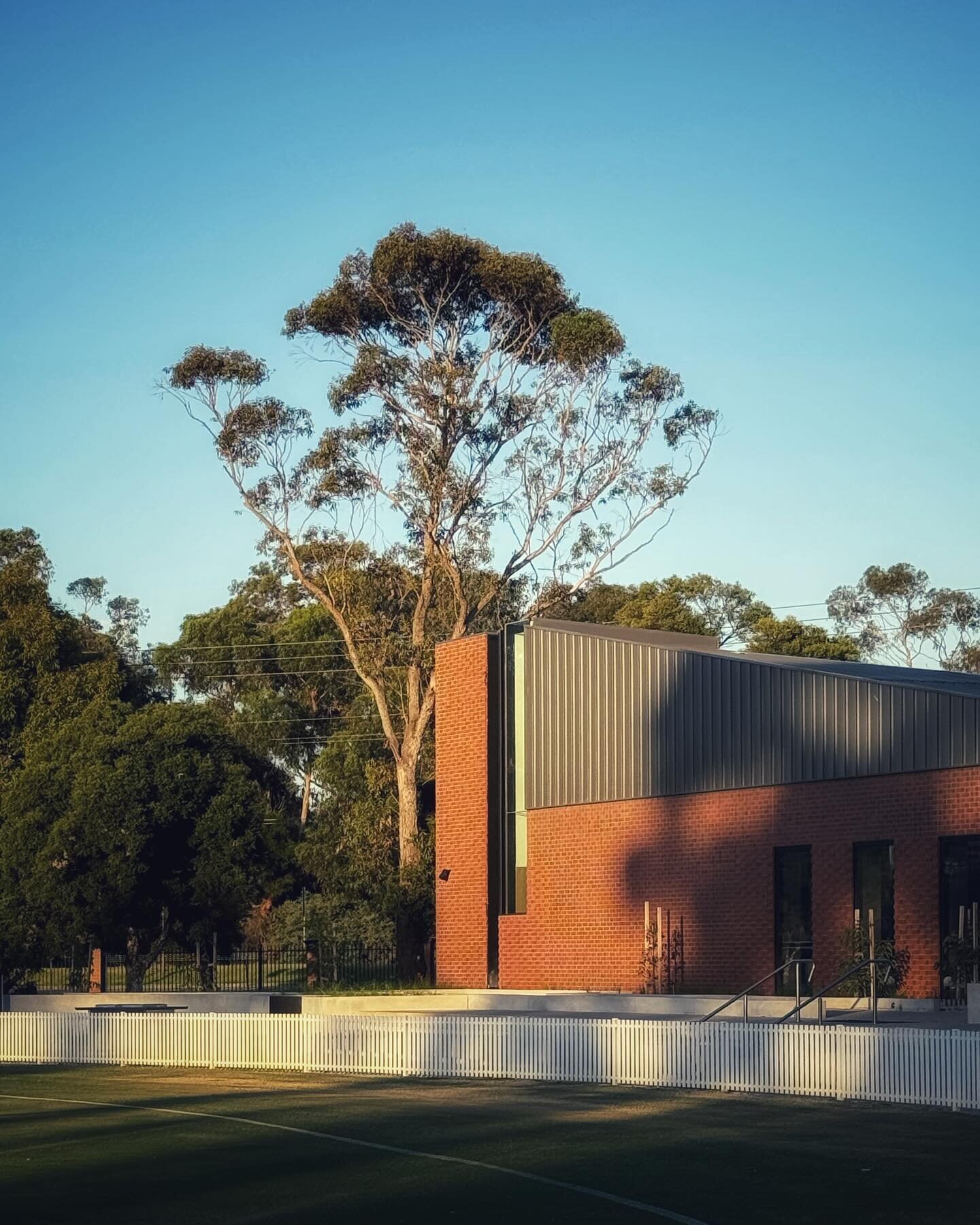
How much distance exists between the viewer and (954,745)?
30297 mm

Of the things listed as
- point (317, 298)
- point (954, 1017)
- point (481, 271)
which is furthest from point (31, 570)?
point (954, 1017)

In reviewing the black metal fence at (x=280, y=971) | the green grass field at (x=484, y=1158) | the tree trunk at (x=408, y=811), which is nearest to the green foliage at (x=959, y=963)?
the green grass field at (x=484, y=1158)

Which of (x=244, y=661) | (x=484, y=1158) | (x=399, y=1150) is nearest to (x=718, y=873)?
(x=399, y=1150)

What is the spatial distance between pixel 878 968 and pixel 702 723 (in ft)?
22.3

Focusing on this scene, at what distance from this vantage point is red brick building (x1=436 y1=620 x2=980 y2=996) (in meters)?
31.0

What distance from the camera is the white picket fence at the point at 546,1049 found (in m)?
20.9

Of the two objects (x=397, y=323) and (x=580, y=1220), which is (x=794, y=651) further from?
(x=580, y=1220)

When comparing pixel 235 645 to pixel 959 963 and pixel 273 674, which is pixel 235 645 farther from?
pixel 959 963

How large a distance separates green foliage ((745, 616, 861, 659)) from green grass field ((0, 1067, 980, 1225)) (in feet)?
162

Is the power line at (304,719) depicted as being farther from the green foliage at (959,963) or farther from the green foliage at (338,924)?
the green foliage at (959,963)

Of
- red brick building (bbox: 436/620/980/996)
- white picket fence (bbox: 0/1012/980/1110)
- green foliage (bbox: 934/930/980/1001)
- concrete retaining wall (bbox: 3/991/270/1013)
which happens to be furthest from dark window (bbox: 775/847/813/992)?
concrete retaining wall (bbox: 3/991/270/1013)

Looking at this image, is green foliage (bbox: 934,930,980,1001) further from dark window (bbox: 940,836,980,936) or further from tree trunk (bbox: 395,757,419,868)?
tree trunk (bbox: 395,757,419,868)

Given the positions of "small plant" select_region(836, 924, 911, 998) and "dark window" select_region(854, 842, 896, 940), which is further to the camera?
"dark window" select_region(854, 842, 896, 940)

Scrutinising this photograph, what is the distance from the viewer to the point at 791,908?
110 ft
